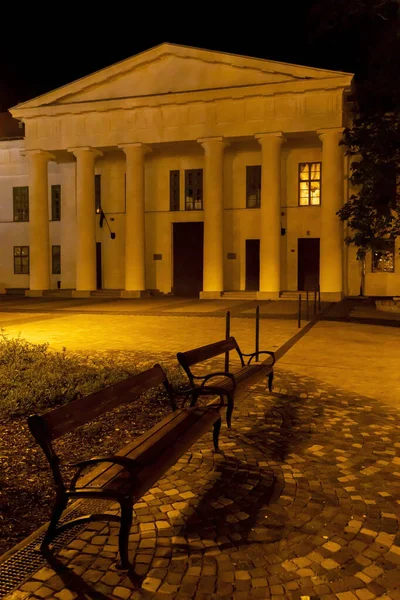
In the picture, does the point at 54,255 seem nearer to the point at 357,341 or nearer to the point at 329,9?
the point at 329,9

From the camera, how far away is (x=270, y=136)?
96.6 feet

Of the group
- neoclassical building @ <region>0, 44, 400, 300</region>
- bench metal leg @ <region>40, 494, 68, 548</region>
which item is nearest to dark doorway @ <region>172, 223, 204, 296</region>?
neoclassical building @ <region>0, 44, 400, 300</region>

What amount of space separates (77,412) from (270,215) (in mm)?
26427

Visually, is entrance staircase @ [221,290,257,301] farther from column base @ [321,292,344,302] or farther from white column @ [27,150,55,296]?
white column @ [27,150,55,296]

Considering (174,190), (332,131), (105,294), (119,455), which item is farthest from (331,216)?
(119,455)

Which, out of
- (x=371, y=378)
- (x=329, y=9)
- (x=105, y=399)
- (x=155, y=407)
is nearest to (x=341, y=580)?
(x=105, y=399)

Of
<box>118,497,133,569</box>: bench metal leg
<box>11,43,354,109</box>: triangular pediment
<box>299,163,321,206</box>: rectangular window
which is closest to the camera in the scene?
<box>118,497,133,569</box>: bench metal leg

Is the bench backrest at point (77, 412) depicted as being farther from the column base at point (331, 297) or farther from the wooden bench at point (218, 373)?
the column base at point (331, 297)

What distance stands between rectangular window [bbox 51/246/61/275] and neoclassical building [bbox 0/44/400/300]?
10 cm

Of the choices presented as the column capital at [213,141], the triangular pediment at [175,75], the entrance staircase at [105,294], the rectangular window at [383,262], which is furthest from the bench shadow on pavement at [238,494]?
the entrance staircase at [105,294]

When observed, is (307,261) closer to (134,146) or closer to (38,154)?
→ (134,146)

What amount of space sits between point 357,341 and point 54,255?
90.2ft

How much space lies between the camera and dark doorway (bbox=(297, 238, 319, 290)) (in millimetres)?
32750

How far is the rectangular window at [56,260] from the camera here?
3725 cm
